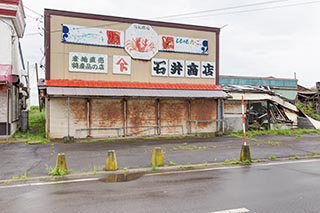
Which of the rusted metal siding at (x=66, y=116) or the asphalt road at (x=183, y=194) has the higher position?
the rusted metal siding at (x=66, y=116)

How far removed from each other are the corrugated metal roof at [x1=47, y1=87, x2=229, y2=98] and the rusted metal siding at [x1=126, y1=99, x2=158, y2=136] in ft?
2.67

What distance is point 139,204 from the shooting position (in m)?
5.53

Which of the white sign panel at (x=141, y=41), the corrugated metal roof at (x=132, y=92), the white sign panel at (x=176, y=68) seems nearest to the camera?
the corrugated metal roof at (x=132, y=92)

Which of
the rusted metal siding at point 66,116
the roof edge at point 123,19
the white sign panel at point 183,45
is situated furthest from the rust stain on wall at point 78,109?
the white sign panel at point 183,45

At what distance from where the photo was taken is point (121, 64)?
53.5ft

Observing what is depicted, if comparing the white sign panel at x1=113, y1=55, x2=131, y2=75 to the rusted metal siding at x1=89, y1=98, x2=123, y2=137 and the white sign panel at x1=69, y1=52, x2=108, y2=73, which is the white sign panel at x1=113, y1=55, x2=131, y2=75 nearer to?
the white sign panel at x1=69, y1=52, x2=108, y2=73

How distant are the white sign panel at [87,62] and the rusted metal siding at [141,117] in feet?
7.80

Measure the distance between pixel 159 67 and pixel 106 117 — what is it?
4210mm

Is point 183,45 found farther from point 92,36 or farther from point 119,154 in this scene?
point 119,154

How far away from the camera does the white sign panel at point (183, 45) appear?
56.7 ft

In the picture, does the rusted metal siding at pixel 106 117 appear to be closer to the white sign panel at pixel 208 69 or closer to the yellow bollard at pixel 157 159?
the white sign panel at pixel 208 69

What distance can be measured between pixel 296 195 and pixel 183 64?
41.0 feet

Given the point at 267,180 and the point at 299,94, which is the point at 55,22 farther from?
the point at 299,94

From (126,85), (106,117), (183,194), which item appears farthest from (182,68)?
(183,194)
